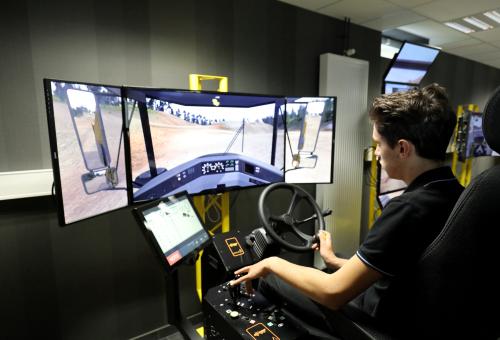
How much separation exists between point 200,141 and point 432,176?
4.15ft

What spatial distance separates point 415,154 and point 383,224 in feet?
1.05

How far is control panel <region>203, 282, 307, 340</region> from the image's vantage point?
120 centimetres

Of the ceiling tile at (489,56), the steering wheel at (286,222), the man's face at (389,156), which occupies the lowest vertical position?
the steering wheel at (286,222)

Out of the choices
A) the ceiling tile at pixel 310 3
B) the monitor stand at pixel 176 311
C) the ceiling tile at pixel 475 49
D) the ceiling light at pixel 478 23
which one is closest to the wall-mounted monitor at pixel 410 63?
the ceiling light at pixel 478 23

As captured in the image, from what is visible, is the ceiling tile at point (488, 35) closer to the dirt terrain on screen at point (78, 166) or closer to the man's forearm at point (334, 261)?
the man's forearm at point (334, 261)

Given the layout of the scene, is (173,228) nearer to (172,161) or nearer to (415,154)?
(172,161)

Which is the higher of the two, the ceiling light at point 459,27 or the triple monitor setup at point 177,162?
the ceiling light at point 459,27

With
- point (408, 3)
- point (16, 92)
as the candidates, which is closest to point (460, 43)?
point (408, 3)

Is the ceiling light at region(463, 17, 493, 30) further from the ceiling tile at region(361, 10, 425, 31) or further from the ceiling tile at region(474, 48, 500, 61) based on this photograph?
the ceiling tile at region(474, 48, 500, 61)

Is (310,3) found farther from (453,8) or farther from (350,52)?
(453,8)

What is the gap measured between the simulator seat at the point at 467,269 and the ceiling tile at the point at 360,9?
90.4 inches

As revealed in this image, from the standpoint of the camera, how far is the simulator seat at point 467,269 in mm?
863

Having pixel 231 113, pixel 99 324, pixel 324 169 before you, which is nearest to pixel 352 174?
pixel 324 169

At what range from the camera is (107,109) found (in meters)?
1.46
